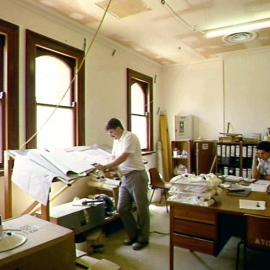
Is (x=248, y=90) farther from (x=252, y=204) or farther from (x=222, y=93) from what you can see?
(x=252, y=204)

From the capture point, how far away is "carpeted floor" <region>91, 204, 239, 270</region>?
2662 millimetres

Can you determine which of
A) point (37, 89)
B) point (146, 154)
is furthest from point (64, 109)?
point (146, 154)

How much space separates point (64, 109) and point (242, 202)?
2443 mm

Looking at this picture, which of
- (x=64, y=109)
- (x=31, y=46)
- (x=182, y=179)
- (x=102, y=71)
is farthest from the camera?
(x=102, y=71)

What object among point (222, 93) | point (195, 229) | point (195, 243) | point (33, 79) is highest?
point (222, 93)

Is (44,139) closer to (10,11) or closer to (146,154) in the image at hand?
(10,11)

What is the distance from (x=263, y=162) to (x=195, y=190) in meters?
1.60

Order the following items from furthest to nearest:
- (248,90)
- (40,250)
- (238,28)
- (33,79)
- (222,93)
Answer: (222,93) → (248,90) → (238,28) → (33,79) → (40,250)

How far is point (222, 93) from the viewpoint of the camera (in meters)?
5.32

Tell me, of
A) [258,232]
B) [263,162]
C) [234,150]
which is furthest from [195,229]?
[234,150]

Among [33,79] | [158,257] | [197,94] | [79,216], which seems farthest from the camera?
[197,94]

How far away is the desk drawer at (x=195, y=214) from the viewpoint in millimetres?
2239

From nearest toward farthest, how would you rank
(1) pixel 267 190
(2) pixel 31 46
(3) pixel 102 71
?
1. (1) pixel 267 190
2. (2) pixel 31 46
3. (3) pixel 102 71

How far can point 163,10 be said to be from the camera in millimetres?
3340
